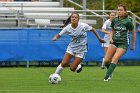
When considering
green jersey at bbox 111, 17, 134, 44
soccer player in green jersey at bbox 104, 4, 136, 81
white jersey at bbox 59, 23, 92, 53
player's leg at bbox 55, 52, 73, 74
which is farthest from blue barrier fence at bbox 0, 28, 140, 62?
green jersey at bbox 111, 17, 134, 44

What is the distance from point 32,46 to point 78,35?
8699 mm

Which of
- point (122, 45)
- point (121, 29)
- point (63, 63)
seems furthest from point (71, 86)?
point (121, 29)

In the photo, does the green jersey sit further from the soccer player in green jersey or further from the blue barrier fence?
the blue barrier fence

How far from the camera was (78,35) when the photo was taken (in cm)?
1588

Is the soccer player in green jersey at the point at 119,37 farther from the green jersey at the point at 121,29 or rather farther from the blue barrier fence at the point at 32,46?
the blue barrier fence at the point at 32,46

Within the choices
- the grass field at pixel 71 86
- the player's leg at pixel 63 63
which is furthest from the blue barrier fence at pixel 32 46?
the player's leg at pixel 63 63

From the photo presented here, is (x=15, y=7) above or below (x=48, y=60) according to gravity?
above

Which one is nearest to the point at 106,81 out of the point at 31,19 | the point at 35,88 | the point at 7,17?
the point at 35,88

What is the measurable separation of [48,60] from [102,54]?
7.41 feet

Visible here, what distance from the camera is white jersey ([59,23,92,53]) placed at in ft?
51.8

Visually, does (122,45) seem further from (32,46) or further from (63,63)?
(32,46)

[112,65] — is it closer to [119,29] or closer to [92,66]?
[119,29]

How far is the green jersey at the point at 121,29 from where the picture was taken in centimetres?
1569

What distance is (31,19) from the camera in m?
27.1
